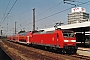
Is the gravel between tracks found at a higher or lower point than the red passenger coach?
lower

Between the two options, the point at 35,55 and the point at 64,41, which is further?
the point at 64,41

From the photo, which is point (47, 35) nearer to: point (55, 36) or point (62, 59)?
point (55, 36)

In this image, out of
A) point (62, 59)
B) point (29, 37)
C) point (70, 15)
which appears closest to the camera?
point (62, 59)

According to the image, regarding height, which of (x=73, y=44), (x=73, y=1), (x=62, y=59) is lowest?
(x=62, y=59)

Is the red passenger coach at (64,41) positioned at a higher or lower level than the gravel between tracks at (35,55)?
higher

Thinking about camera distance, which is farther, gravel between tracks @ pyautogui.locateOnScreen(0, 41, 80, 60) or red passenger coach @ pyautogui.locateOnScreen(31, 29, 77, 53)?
red passenger coach @ pyautogui.locateOnScreen(31, 29, 77, 53)

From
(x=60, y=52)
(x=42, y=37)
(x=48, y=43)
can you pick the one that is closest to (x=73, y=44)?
(x=60, y=52)

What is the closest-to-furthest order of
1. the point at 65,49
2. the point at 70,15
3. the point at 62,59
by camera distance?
the point at 62,59, the point at 65,49, the point at 70,15

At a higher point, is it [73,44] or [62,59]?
[73,44]

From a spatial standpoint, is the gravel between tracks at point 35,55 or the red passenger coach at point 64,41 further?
the red passenger coach at point 64,41

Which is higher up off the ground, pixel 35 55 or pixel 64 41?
pixel 64 41

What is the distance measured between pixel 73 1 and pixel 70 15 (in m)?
127

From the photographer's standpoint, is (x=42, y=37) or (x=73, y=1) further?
(x=42, y=37)

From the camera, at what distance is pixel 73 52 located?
2086 cm
